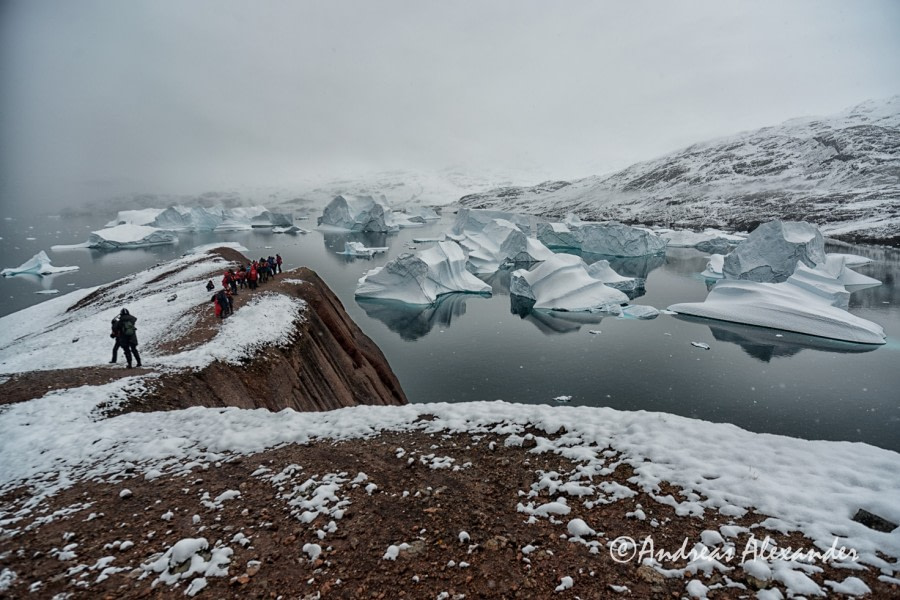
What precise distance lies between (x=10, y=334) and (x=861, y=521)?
35.5 meters

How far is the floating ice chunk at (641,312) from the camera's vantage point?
117ft

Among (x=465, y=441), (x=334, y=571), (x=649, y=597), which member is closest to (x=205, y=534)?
(x=334, y=571)

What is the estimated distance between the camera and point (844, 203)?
98.6m

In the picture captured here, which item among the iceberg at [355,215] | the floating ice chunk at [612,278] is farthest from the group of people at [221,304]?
the iceberg at [355,215]

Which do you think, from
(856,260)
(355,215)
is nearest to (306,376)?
(856,260)

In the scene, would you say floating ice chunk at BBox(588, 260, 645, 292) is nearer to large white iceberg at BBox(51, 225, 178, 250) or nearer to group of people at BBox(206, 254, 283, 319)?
group of people at BBox(206, 254, 283, 319)

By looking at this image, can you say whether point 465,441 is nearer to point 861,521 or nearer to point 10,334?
point 861,521

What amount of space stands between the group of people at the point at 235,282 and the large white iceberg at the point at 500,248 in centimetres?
3848

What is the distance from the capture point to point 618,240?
7106 centimetres

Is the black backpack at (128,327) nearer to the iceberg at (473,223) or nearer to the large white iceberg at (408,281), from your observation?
the large white iceberg at (408,281)

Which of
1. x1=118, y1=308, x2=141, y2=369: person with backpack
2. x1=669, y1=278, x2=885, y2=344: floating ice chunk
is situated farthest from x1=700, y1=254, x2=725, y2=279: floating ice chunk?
x1=118, y1=308, x2=141, y2=369: person with backpack

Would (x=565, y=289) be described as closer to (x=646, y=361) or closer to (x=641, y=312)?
(x=641, y=312)

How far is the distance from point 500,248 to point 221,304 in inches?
2083

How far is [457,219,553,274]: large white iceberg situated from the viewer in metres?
60.2
